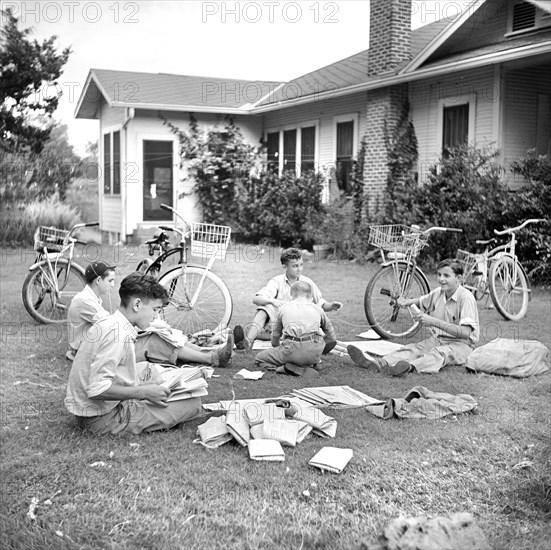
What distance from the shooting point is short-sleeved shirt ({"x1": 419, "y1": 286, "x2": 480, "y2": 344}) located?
730cm

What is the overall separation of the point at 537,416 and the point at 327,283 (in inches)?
292

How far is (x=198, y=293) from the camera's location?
825 centimetres

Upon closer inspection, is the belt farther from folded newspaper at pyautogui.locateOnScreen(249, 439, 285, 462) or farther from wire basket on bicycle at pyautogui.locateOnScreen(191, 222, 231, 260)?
folded newspaper at pyautogui.locateOnScreen(249, 439, 285, 462)

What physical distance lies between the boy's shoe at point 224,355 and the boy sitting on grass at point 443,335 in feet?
3.72

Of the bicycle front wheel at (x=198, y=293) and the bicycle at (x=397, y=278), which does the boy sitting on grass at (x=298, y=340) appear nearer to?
the bicycle front wheel at (x=198, y=293)

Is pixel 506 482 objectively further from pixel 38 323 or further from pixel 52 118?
pixel 52 118

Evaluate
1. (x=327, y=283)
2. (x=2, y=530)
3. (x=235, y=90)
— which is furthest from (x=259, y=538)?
(x=235, y=90)

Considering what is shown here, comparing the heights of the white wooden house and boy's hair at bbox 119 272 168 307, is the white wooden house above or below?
above

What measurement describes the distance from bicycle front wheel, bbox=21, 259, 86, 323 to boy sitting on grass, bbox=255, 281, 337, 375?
321 cm

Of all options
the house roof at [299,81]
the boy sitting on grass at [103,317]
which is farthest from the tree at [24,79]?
the boy sitting on grass at [103,317]

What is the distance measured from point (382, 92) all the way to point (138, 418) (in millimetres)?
13088

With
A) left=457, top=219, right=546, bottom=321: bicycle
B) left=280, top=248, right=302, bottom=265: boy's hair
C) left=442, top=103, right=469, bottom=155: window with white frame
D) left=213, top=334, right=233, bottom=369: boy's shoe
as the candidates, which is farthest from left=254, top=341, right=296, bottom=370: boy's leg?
left=442, top=103, right=469, bottom=155: window with white frame

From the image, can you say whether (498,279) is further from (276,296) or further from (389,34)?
(389,34)

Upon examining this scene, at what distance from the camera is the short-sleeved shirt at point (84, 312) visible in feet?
21.8
